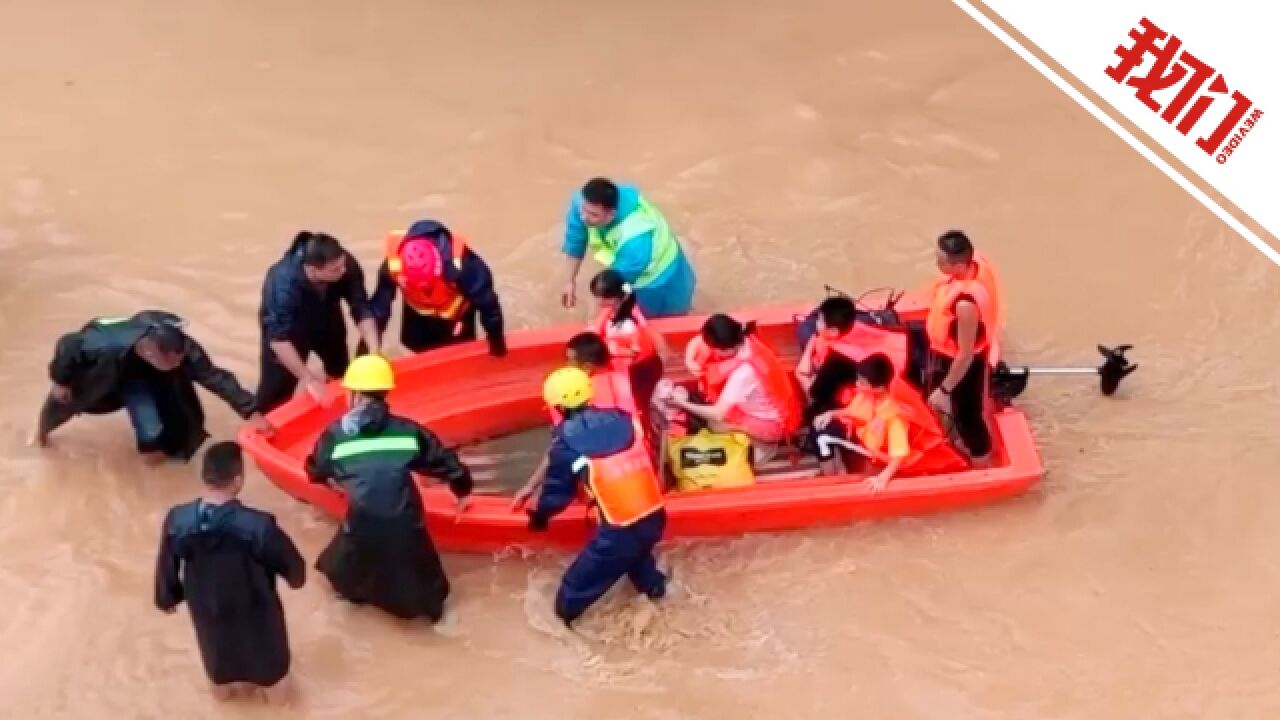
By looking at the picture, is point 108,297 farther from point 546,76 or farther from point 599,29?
point 599,29

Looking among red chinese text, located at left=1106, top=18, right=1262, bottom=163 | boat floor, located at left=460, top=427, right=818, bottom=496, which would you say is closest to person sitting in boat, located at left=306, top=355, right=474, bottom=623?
boat floor, located at left=460, top=427, right=818, bottom=496

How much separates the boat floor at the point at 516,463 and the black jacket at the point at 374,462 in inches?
38.6

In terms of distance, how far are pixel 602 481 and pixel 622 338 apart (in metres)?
0.91

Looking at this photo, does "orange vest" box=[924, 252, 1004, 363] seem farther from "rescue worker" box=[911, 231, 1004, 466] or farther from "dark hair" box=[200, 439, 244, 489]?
"dark hair" box=[200, 439, 244, 489]

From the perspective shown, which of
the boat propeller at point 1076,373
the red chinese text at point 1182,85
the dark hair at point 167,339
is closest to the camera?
the dark hair at point 167,339

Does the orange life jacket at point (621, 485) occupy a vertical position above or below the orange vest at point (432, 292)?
below

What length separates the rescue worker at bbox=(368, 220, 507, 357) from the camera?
5957mm

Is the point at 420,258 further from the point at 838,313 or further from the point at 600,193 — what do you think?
the point at 838,313

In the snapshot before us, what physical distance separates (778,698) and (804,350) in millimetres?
1596

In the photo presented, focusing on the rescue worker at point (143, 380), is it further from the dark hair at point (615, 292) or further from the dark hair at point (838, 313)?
the dark hair at point (838, 313)

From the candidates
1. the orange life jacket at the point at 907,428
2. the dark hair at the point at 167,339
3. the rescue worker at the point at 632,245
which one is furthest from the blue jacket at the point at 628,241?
the dark hair at the point at 167,339

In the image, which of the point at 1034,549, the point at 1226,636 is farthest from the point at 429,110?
the point at 1226,636

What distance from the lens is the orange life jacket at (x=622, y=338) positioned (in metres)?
6.05

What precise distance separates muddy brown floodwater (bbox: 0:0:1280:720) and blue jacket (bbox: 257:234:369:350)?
691 mm
